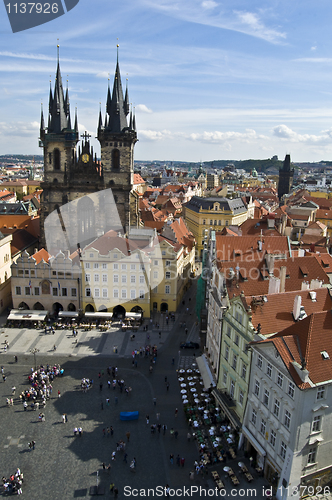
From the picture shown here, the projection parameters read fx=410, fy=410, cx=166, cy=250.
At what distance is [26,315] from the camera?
57156 mm

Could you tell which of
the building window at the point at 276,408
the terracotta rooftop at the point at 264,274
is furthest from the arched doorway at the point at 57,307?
the building window at the point at 276,408

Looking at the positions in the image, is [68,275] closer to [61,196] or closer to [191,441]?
[61,196]

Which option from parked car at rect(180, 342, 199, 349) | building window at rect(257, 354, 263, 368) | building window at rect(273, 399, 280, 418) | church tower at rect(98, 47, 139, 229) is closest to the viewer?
building window at rect(273, 399, 280, 418)

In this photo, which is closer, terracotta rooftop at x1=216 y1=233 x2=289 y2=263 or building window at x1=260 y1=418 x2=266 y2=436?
building window at x1=260 y1=418 x2=266 y2=436

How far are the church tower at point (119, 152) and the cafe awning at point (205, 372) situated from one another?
3677 centimetres

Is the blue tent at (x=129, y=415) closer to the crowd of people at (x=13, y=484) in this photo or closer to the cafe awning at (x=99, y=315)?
the crowd of people at (x=13, y=484)

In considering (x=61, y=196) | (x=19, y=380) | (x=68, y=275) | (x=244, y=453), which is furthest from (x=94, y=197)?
(x=244, y=453)

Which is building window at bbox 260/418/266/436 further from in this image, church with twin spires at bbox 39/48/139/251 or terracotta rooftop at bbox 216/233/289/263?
church with twin spires at bbox 39/48/139/251

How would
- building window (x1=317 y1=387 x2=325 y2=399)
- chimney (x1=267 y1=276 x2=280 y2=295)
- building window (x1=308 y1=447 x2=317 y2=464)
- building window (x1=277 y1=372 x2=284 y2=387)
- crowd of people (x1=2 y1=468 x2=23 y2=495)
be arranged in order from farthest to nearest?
chimney (x1=267 y1=276 x2=280 y2=295)
crowd of people (x1=2 y1=468 x2=23 y2=495)
building window (x1=277 y1=372 x2=284 y2=387)
building window (x1=308 y1=447 x2=317 y2=464)
building window (x1=317 y1=387 x2=325 y2=399)

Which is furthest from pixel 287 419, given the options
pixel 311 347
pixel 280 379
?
pixel 311 347

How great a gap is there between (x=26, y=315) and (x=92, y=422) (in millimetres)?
24718

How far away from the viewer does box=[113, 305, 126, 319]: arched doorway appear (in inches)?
2361

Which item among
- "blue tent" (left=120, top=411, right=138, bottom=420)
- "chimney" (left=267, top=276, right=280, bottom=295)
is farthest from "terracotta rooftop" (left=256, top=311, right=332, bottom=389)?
"blue tent" (left=120, top=411, right=138, bottom=420)

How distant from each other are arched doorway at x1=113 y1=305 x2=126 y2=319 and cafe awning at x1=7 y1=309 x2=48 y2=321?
9745 mm
